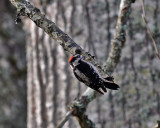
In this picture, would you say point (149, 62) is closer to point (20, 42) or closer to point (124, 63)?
point (124, 63)

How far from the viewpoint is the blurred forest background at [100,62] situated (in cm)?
237

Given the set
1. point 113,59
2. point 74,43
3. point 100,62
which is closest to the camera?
point 74,43

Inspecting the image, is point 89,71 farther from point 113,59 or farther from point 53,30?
point 113,59

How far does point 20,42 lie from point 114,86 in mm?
3324

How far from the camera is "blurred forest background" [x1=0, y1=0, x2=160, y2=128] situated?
2.37 m

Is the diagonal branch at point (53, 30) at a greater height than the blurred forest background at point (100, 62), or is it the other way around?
the blurred forest background at point (100, 62)

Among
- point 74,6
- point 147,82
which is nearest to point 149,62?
point 147,82

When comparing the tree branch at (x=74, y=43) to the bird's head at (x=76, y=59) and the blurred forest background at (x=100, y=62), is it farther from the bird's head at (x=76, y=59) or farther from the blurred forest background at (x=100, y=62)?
the blurred forest background at (x=100, y=62)

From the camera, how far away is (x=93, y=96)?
1.48 meters

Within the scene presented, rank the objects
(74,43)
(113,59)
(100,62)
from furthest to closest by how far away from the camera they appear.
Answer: (100,62), (113,59), (74,43)

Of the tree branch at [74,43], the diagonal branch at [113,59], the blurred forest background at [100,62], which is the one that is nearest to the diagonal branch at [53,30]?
the tree branch at [74,43]

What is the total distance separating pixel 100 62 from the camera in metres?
2.38

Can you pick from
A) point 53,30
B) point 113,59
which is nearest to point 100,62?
point 113,59

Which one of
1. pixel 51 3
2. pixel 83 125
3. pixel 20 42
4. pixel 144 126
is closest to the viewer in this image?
pixel 83 125
